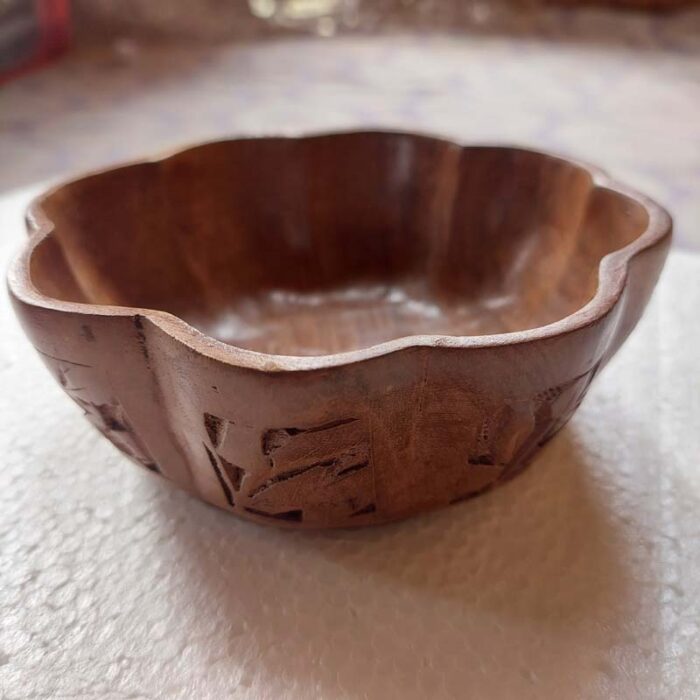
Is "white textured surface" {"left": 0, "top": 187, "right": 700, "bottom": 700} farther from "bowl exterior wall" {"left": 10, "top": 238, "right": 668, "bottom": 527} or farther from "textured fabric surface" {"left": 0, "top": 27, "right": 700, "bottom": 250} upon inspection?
"textured fabric surface" {"left": 0, "top": 27, "right": 700, "bottom": 250}

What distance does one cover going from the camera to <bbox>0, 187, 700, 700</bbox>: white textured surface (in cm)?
51

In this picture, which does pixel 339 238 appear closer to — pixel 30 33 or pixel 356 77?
pixel 356 77

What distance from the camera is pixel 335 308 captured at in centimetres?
85

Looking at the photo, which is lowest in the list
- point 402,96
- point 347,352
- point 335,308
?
point 402,96

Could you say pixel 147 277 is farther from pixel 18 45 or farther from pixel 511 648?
pixel 18 45

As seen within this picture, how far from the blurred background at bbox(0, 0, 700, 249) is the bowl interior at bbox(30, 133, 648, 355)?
0.45 m

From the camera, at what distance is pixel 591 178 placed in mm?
700

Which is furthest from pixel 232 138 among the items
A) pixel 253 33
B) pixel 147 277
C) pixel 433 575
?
pixel 253 33

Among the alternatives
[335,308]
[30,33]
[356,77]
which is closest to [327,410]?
[335,308]

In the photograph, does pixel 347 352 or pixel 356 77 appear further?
pixel 356 77

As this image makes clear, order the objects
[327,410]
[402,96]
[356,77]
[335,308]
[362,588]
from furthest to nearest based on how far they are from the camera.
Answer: [356,77] < [402,96] < [335,308] < [362,588] < [327,410]

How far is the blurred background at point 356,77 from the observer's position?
1458 millimetres

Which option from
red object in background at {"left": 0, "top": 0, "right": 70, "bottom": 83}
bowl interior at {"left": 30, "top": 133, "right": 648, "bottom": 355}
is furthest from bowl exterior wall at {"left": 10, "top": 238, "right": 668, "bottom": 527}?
red object in background at {"left": 0, "top": 0, "right": 70, "bottom": 83}

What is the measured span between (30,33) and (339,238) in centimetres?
126
